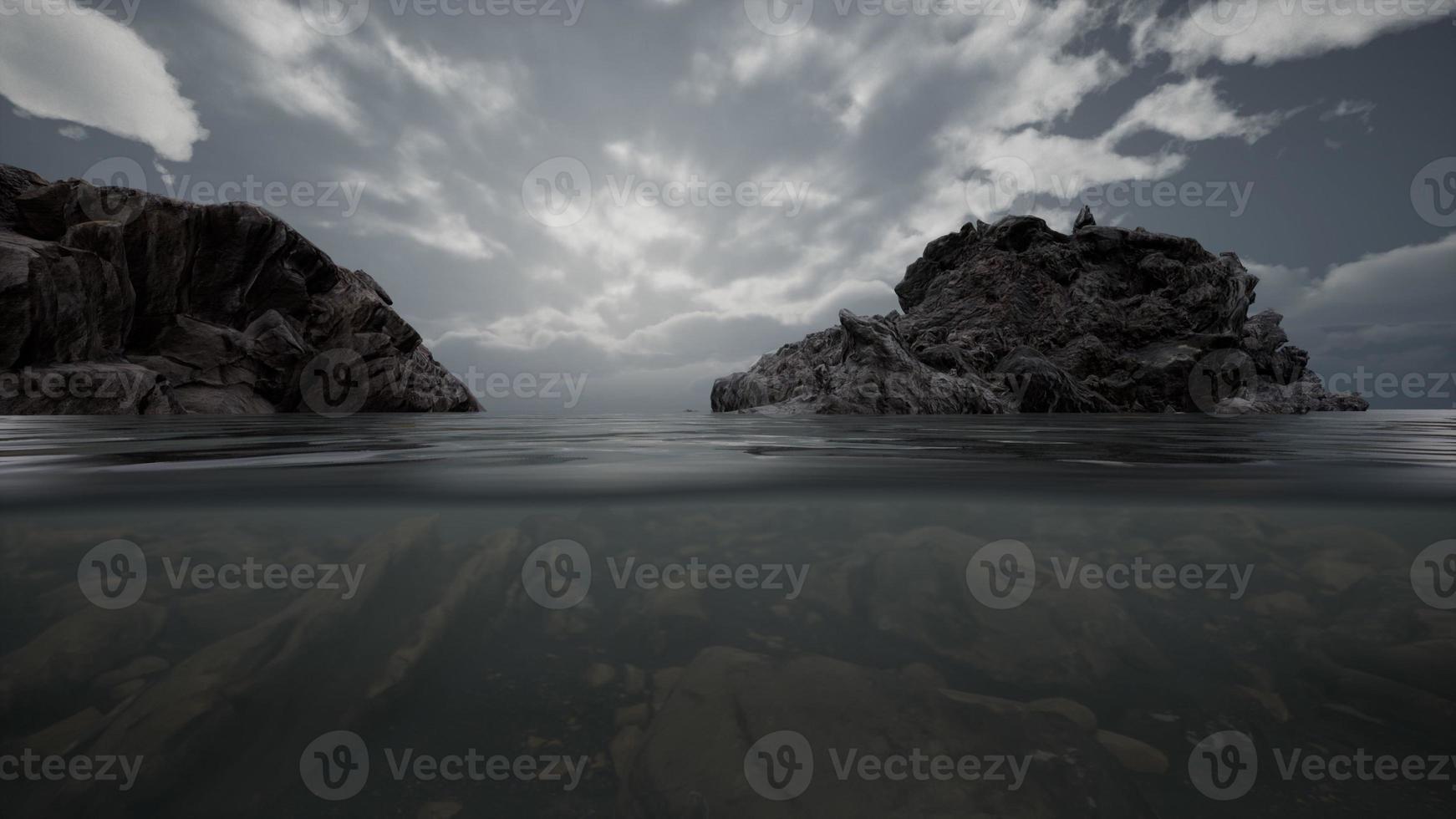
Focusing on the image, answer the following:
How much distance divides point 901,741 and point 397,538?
6.73 ft

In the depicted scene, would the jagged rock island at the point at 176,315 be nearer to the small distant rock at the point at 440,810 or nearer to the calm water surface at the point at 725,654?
the calm water surface at the point at 725,654

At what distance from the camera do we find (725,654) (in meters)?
1.74

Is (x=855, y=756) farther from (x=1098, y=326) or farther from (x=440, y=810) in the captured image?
(x=1098, y=326)

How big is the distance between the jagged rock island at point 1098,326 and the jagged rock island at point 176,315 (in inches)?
1012

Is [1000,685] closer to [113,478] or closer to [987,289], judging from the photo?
[113,478]

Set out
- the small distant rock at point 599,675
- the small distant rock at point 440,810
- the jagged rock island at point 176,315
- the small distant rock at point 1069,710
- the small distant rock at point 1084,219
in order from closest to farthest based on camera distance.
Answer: the small distant rock at point 440,810 < the small distant rock at point 1069,710 < the small distant rock at point 599,675 < the jagged rock island at point 176,315 < the small distant rock at point 1084,219

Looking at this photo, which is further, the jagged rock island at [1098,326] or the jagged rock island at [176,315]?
the jagged rock island at [1098,326]

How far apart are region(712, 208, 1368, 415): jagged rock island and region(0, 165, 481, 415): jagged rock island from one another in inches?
1012

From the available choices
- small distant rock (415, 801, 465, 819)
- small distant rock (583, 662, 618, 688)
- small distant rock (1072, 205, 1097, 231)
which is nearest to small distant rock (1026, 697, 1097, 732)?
small distant rock (583, 662, 618, 688)

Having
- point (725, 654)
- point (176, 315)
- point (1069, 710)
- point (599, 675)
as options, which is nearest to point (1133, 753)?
point (1069, 710)

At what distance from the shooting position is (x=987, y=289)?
5234cm

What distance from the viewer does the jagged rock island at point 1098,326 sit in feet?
144

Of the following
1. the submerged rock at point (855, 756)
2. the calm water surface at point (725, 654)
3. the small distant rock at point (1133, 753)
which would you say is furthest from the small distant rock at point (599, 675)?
the small distant rock at point (1133, 753)

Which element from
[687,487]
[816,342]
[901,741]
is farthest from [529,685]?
[816,342]
